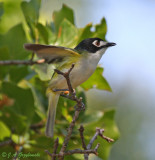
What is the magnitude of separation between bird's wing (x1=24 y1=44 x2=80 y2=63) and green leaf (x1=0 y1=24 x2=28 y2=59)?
555 mm

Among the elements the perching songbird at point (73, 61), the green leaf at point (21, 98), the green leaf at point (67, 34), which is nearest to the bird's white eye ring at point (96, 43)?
the perching songbird at point (73, 61)

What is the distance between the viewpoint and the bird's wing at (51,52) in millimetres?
2539

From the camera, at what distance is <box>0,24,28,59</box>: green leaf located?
3416 mm

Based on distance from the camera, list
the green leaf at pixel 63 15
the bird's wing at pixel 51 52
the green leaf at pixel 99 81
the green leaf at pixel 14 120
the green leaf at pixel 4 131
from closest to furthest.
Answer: the bird's wing at pixel 51 52, the green leaf at pixel 14 120, the green leaf at pixel 4 131, the green leaf at pixel 99 81, the green leaf at pixel 63 15

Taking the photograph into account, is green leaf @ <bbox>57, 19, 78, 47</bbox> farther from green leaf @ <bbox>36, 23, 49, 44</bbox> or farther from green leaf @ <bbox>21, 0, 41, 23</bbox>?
green leaf @ <bbox>21, 0, 41, 23</bbox>

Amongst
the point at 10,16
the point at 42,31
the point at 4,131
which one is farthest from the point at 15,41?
the point at 4,131

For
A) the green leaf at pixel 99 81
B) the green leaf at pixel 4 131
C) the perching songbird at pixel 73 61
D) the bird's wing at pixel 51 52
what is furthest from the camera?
the green leaf at pixel 99 81

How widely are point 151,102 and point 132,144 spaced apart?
1786 mm

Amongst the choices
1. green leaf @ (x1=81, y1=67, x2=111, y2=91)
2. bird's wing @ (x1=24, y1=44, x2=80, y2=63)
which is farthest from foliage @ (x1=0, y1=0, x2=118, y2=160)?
bird's wing @ (x1=24, y1=44, x2=80, y2=63)

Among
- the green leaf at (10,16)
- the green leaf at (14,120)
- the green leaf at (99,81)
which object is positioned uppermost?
the green leaf at (10,16)

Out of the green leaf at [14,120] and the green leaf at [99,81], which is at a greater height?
the green leaf at [99,81]

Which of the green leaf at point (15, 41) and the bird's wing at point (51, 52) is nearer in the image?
the bird's wing at point (51, 52)

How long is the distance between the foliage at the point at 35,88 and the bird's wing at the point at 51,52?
0.96 ft

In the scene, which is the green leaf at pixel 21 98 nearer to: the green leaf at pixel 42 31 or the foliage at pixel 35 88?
the foliage at pixel 35 88
